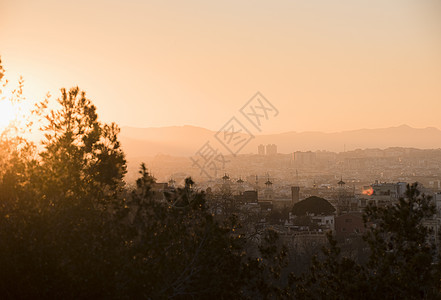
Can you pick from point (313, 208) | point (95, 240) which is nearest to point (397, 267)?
point (95, 240)

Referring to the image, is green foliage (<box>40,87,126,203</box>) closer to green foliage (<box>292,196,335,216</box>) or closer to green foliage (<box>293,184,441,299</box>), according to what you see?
green foliage (<box>293,184,441,299</box>)

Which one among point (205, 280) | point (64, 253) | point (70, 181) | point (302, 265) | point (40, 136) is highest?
point (40, 136)

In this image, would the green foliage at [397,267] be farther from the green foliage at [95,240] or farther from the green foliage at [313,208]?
the green foliage at [313,208]

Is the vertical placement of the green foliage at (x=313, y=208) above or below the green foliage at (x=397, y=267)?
below

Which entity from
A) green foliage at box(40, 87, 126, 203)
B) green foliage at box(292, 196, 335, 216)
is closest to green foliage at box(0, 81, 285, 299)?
green foliage at box(40, 87, 126, 203)

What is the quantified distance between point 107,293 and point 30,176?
Result: 7.82ft

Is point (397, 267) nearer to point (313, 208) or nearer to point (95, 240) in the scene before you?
point (95, 240)

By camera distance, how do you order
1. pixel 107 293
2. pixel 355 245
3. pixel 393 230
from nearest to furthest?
pixel 107 293 → pixel 393 230 → pixel 355 245

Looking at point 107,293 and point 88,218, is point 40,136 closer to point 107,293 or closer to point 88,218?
point 88,218

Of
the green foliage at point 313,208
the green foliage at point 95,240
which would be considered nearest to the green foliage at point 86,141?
the green foliage at point 95,240

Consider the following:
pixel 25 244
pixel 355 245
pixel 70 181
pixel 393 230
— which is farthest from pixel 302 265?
pixel 25 244

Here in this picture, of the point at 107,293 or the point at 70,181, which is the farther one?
the point at 70,181

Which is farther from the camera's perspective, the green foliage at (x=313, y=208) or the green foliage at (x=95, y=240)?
the green foliage at (x=313, y=208)

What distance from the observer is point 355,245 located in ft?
121
